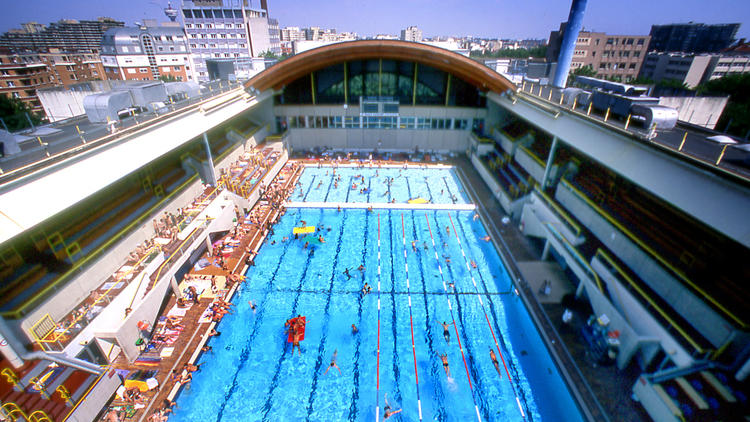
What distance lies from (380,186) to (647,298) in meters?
19.1

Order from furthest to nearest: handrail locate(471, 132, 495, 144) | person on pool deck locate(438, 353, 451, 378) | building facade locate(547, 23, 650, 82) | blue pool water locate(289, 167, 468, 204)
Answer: building facade locate(547, 23, 650, 82)
handrail locate(471, 132, 495, 144)
blue pool water locate(289, 167, 468, 204)
person on pool deck locate(438, 353, 451, 378)

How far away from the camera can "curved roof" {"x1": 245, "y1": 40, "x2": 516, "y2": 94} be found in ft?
81.7

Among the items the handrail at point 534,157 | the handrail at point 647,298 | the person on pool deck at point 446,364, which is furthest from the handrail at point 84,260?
the handrail at point 534,157

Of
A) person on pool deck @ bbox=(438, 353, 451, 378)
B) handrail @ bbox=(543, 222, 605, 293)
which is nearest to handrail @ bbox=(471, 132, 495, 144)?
handrail @ bbox=(543, 222, 605, 293)

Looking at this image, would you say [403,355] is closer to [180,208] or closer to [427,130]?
[180,208]

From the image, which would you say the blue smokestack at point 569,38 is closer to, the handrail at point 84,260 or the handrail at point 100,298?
the handrail at point 84,260

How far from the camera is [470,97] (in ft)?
105

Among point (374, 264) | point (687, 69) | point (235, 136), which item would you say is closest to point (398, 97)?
point (235, 136)

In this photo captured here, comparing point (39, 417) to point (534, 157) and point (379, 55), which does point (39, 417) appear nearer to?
point (534, 157)

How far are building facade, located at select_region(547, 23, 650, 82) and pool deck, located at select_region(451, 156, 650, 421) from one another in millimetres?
58354

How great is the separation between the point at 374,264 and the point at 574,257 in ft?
33.9

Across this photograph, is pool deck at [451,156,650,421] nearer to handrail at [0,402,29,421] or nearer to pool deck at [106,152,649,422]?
pool deck at [106,152,649,422]

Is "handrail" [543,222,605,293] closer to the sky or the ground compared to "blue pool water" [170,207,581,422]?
closer to the sky

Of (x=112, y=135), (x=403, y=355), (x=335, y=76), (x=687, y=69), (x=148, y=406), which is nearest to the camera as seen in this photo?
(x=148, y=406)
